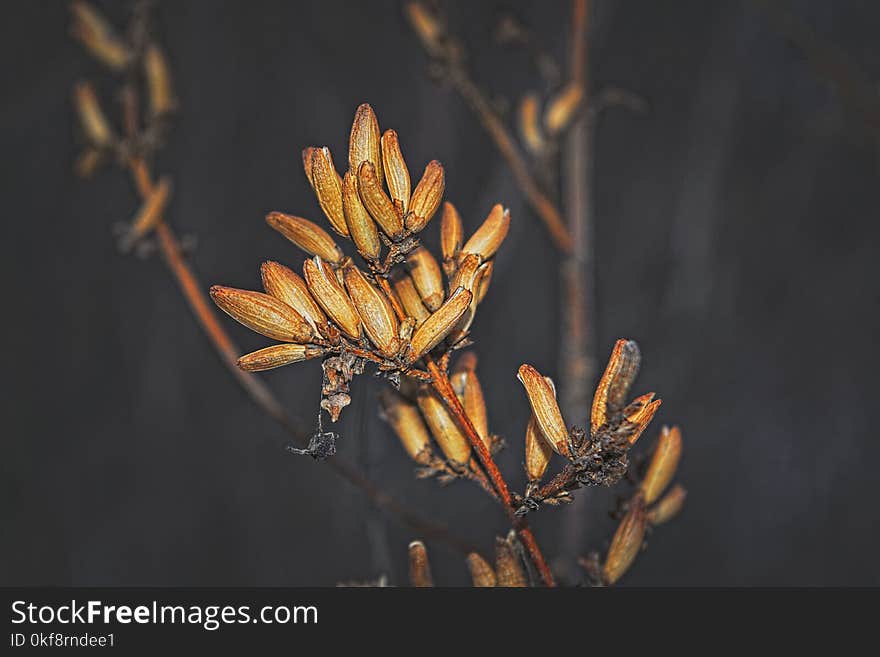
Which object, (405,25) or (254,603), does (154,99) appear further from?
(405,25)

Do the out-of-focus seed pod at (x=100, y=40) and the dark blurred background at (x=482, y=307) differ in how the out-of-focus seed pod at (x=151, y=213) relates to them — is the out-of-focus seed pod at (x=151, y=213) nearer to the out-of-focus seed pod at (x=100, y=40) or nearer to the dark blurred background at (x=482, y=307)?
the out-of-focus seed pod at (x=100, y=40)

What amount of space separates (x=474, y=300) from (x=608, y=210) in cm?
56

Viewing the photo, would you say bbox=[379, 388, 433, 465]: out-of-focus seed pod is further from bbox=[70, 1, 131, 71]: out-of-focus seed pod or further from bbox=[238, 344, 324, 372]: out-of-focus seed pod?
bbox=[70, 1, 131, 71]: out-of-focus seed pod

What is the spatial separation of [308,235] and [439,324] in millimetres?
51

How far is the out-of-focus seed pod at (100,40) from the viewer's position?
46cm

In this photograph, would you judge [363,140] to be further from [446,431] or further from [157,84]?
[157,84]

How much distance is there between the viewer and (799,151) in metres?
0.69

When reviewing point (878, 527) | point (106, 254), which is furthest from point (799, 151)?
point (106, 254)

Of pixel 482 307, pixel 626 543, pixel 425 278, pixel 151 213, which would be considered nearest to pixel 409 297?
pixel 425 278

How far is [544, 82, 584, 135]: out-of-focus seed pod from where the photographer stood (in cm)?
47

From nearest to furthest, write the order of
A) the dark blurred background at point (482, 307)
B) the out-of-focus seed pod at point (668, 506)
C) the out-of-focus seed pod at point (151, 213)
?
1. the out-of-focus seed pod at point (668, 506)
2. the out-of-focus seed pod at point (151, 213)
3. the dark blurred background at point (482, 307)

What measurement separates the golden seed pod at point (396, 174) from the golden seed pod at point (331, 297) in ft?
0.09

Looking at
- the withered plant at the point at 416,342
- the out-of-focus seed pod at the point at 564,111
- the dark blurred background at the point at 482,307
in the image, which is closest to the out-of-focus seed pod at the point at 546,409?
the withered plant at the point at 416,342

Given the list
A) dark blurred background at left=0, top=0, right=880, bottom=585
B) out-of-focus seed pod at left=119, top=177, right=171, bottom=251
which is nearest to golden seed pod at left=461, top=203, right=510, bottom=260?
out-of-focus seed pod at left=119, top=177, right=171, bottom=251
